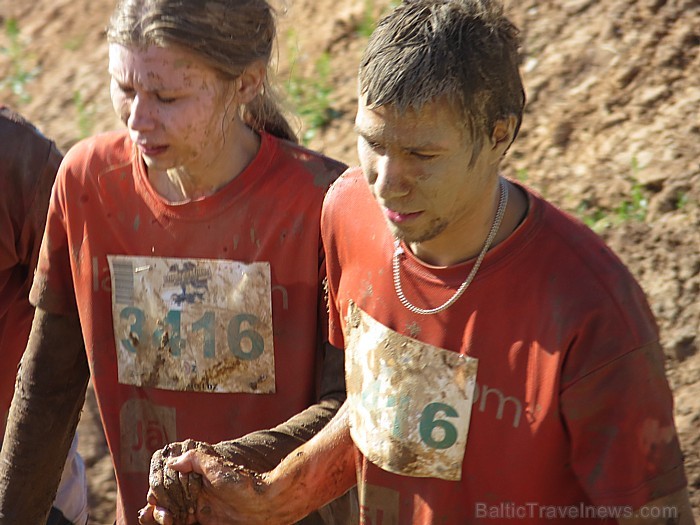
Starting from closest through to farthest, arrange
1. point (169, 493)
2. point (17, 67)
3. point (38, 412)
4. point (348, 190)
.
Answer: point (169, 493)
point (348, 190)
point (38, 412)
point (17, 67)

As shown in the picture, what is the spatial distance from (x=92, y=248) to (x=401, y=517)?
1073 mm

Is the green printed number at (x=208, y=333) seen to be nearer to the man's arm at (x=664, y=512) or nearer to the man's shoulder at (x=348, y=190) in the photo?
the man's shoulder at (x=348, y=190)

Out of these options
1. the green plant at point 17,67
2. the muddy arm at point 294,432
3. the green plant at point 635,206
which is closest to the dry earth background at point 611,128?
the green plant at point 635,206

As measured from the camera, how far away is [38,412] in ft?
10.6

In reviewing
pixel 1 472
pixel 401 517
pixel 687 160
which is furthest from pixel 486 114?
pixel 687 160

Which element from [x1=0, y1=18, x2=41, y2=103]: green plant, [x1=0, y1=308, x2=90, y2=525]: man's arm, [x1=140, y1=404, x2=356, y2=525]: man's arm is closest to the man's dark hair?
[x1=140, y1=404, x2=356, y2=525]: man's arm

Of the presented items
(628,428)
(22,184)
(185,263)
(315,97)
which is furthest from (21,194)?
(315,97)

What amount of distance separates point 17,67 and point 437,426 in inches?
222

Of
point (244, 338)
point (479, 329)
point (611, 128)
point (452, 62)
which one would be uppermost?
point (452, 62)

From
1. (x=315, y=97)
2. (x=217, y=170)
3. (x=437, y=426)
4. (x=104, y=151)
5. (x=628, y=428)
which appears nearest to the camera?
(x=628, y=428)

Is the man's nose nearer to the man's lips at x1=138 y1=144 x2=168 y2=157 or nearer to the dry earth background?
the man's lips at x1=138 y1=144 x2=168 y2=157

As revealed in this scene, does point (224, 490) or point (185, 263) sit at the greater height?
point (185, 263)

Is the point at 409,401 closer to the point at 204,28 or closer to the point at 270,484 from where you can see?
the point at 270,484

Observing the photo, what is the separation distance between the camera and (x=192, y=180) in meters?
3.00
